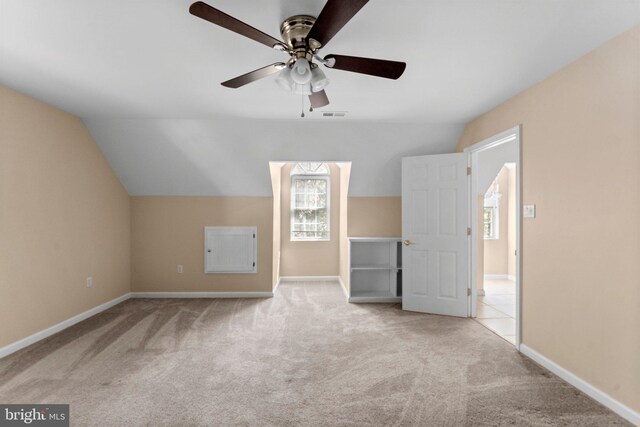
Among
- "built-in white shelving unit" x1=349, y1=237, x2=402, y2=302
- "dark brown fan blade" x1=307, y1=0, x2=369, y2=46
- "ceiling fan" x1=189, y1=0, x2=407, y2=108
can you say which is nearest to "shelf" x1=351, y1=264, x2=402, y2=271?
"built-in white shelving unit" x1=349, y1=237, x2=402, y2=302

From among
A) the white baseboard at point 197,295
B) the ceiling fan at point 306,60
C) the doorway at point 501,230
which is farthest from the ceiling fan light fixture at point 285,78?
the doorway at point 501,230

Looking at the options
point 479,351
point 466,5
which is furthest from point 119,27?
point 479,351

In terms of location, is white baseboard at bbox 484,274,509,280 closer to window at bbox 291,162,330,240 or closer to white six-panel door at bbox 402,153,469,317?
white six-panel door at bbox 402,153,469,317

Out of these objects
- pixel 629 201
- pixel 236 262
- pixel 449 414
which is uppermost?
pixel 629 201

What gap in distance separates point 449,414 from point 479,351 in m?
1.14

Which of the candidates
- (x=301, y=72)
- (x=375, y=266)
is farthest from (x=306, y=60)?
(x=375, y=266)

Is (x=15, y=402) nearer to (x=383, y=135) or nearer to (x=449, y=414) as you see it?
(x=449, y=414)

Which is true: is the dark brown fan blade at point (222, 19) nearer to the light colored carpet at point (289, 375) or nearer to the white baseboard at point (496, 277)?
the light colored carpet at point (289, 375)

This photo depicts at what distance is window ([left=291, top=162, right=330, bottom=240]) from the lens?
6.22 m

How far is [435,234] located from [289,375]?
2.54 metres

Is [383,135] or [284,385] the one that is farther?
[383,135]

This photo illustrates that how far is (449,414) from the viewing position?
2.11m

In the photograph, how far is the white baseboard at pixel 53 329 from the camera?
2.94 metres

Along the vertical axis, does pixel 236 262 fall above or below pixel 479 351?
above
